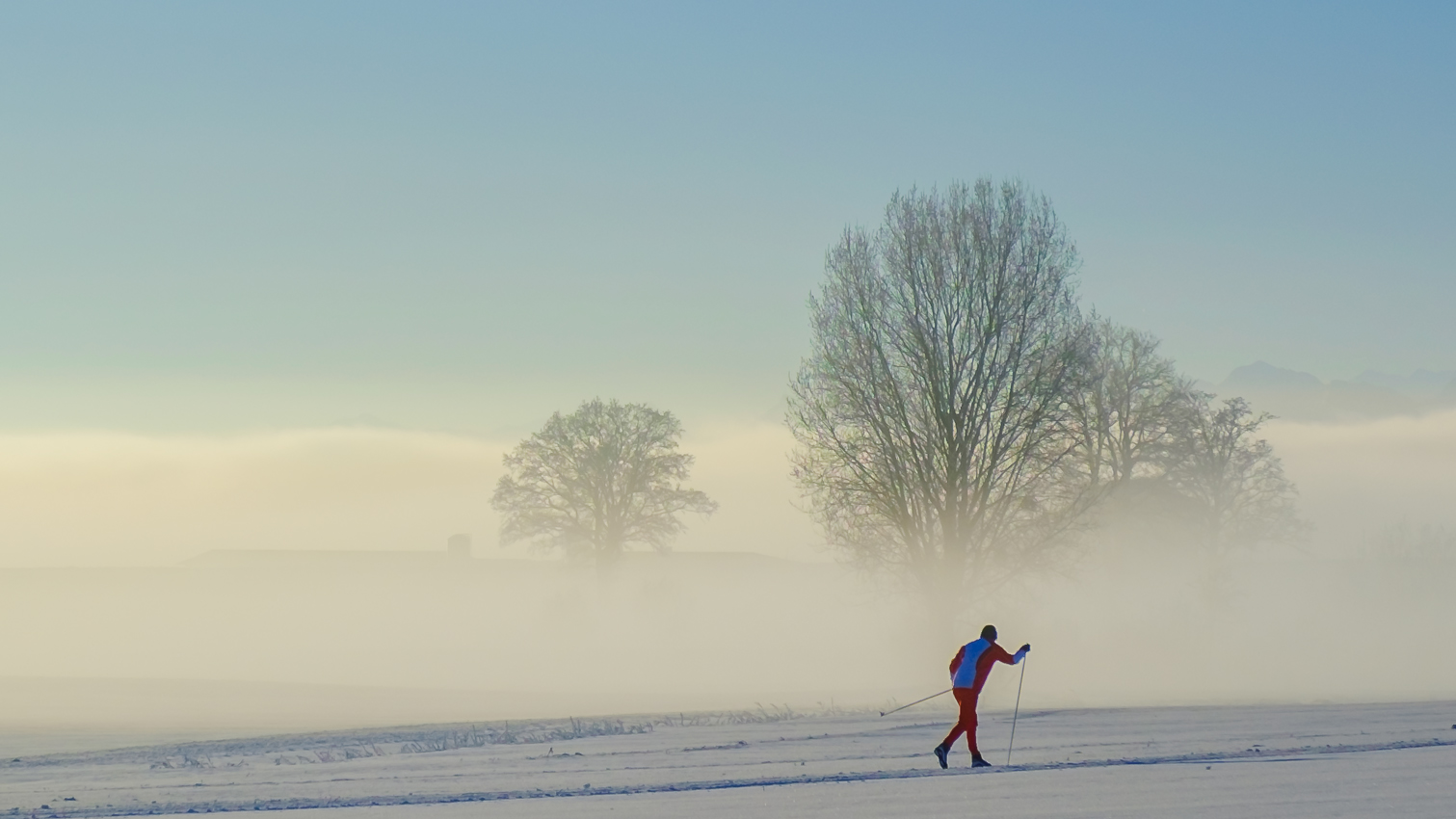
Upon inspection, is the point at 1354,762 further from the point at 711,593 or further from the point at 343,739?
the point at 711,593

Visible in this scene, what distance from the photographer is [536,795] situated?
1289 centimetres

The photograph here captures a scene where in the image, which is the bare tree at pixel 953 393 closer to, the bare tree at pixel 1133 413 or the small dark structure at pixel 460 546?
the bare tree at pixel 1133 413

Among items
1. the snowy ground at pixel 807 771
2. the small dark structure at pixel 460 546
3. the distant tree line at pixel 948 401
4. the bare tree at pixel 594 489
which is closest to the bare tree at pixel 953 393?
the distant tree line at pixel 948 401

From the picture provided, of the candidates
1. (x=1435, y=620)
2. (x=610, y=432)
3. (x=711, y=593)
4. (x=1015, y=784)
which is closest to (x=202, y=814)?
(x=1015, y=784)

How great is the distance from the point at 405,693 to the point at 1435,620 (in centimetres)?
4886

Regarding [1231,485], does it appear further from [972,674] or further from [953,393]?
[972,674]

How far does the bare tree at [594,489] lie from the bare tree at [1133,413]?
72.3 ft

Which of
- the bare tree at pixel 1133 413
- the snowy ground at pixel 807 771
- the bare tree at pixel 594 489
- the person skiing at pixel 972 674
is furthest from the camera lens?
Result: the bare tree at pixel 594 489

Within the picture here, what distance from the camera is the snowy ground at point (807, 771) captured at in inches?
468

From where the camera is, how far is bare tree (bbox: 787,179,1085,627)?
30516 mm

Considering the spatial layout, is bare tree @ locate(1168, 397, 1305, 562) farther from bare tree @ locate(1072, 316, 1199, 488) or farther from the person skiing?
the person skiing

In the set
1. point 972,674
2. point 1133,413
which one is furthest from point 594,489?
point 972,674

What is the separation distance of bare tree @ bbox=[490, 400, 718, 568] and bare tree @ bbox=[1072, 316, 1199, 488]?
867 inches

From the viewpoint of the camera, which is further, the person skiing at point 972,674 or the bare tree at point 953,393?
the bare tree at point 953,393
